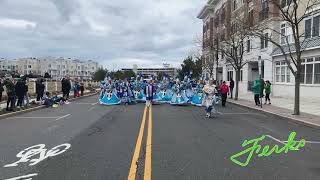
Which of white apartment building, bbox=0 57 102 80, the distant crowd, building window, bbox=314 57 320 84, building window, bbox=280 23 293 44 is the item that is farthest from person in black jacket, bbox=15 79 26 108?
white apartment building, bbox=0 57 102 80

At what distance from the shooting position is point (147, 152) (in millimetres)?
9352

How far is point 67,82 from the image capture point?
3075 centimetres

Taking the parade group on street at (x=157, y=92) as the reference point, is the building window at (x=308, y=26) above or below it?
above

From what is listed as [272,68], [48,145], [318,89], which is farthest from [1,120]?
[272,68]

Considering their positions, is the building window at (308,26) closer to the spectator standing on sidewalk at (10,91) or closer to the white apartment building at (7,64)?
the spectator standing on sidewalk at (10,91)

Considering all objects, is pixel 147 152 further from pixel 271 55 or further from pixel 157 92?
pixel 271 55

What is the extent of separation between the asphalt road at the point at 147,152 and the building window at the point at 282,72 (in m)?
20.6

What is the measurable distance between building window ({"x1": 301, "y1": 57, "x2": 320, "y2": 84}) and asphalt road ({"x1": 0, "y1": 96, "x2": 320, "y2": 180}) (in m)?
15.4

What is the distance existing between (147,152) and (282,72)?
95.1 feet

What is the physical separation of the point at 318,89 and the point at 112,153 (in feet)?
73.7

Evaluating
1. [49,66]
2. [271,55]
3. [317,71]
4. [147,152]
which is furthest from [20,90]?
[49,66]

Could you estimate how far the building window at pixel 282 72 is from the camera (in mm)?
35031

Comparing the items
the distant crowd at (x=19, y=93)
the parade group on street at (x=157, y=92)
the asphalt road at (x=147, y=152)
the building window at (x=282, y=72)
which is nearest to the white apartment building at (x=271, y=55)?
the building window at (x=282, y=72)

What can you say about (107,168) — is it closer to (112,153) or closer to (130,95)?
(112,153)
